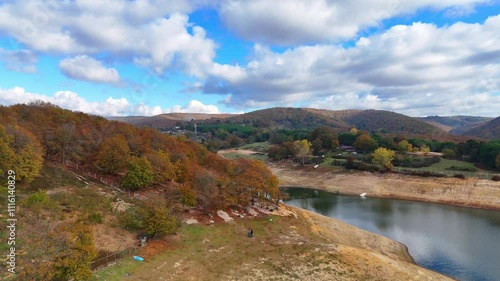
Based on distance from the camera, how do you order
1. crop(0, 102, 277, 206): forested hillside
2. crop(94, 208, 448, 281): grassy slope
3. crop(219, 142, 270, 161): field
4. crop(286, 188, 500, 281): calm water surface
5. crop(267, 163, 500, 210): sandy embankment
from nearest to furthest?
1. crop(94, 208, 448, 281): grassy slope
2. crop(286, 188, 500, 281): calm water surface
3. crop(0, 102, 277, 206): forested hillside
4. crop(267, 163, 500, 210): sandy embankment
5. crop(219, 142, 270, 161): field

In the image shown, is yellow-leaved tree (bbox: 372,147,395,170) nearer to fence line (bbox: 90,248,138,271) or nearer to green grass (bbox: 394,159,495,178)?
green grass (bbox: 394,159,495,178)

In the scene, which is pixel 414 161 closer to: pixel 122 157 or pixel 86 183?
pixel 122 157

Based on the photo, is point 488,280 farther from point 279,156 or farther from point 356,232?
point 279,156

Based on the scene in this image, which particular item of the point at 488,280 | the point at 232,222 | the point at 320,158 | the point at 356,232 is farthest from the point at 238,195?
the point at 320,158

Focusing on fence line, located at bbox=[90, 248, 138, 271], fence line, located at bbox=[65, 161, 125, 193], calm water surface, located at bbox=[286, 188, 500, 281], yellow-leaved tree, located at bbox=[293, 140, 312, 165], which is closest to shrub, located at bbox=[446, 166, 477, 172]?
calm water surface, located at bbox=[286, 188, 500, 281]

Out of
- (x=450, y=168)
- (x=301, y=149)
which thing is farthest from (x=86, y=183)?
(x=450, y=168)
